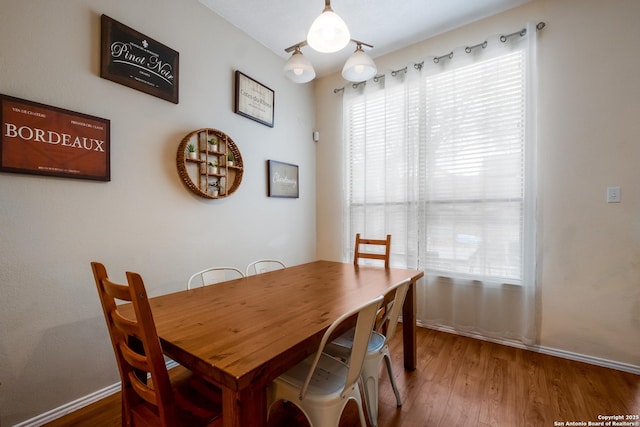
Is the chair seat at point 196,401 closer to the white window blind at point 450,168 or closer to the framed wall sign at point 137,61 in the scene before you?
the framed wall sign at point 137,61

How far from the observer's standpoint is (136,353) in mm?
892

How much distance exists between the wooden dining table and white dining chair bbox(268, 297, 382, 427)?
0.14 meters

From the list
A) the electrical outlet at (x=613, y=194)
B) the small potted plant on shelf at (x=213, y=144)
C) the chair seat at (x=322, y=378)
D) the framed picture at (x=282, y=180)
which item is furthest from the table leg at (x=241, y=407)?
the electrical outlet at (x=613, y=194)

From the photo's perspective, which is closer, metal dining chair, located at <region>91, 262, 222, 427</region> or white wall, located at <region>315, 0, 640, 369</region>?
metal dining chair, located at <region>91, 262, 222, 427</region>

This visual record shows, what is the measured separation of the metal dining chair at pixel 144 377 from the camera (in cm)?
78

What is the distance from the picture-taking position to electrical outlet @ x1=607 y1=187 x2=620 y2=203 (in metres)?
1.92

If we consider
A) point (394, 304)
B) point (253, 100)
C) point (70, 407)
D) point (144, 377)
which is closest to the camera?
point (144, 377)

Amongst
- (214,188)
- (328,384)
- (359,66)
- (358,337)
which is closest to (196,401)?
(328,384)

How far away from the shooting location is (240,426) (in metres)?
0.78

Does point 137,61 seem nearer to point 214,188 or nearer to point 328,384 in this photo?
point 214,188

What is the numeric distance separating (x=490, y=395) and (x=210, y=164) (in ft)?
8.30

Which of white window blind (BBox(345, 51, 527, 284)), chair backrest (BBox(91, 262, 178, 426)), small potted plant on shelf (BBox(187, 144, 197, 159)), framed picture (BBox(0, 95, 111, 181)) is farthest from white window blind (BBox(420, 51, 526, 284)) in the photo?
framed picture (BBox(0, 95, 111, 181))

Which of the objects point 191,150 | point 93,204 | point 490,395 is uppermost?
point 191,150

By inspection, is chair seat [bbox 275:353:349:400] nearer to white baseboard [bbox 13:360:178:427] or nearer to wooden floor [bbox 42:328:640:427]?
wooden floor [bbox 42:328:640:427]
